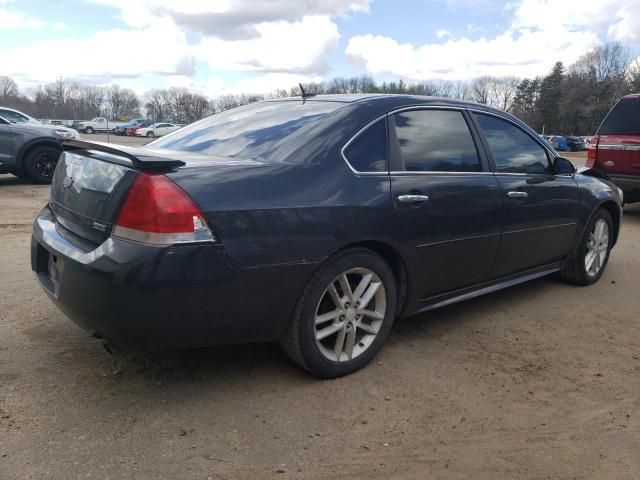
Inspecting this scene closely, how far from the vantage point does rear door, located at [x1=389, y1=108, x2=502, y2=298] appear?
3.19 metres

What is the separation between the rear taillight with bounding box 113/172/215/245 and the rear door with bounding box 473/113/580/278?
7.63 feet

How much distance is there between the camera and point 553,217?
4.30 m

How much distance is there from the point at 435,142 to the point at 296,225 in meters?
1.34

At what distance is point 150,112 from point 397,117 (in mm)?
88984

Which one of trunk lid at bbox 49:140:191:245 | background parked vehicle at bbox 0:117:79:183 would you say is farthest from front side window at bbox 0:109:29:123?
trunk lid at bbox 49:140:191:245

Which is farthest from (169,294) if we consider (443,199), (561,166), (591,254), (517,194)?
(591,254)

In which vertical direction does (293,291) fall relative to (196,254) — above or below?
below

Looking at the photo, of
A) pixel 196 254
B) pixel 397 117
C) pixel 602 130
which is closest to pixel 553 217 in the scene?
pixel 397 117

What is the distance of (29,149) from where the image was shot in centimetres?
1069

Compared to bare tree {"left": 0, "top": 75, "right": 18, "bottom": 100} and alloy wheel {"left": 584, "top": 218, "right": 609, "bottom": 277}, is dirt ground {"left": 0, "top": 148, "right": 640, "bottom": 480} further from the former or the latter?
bare tree {"left": 0, "top": 75, "right": 18, "bottom": 100}

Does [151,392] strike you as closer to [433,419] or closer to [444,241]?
[433,419]

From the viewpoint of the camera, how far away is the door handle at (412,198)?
10.2 feet

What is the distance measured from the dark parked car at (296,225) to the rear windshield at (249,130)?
2 centimetres

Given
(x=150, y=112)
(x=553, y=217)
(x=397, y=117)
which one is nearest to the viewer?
(x=397, y=117)
